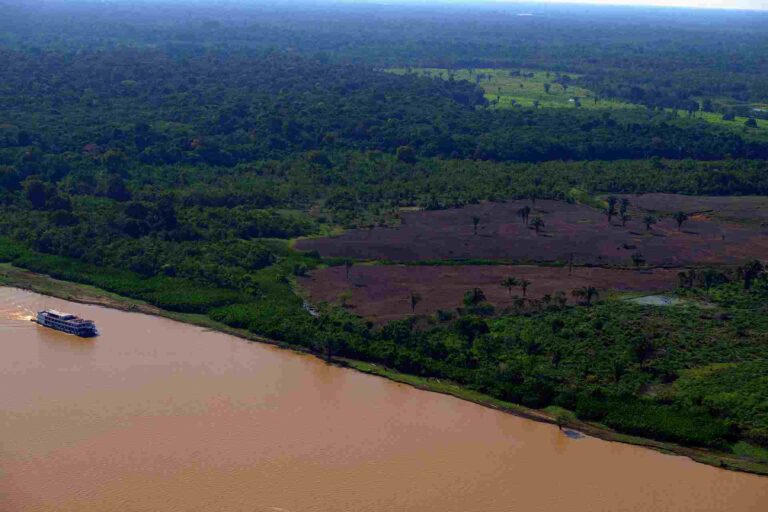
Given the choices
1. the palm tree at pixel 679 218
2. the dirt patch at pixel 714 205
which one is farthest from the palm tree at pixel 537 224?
the dirt patch at pixel 714 205

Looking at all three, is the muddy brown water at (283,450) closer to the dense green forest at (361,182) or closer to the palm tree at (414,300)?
the dense green forest at (361,182)

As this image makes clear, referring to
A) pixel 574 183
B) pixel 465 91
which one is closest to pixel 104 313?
pixel 574 183

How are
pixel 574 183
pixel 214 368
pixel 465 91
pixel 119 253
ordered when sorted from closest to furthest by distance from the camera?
pixel 214 368
pixel 119 253
pixel 574 183
pixel 465 91

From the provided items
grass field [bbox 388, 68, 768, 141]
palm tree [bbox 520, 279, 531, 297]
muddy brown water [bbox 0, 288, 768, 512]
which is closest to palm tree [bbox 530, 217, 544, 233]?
palm tree [bbox 520, 279, 531, 297]

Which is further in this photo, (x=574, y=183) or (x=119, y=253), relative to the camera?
(x=574, y=183)

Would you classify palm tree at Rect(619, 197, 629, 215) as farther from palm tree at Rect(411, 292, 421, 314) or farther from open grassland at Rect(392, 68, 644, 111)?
open grassland at Rect(392, 68, 644, 111)

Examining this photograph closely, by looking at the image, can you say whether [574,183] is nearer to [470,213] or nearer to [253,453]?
[470,213]

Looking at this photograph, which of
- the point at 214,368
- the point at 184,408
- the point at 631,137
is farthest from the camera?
the point at 631,137

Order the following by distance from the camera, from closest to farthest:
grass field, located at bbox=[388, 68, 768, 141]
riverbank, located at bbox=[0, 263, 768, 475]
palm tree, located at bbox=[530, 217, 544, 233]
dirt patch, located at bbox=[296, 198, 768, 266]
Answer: riverbank, located at bbox=[0, 263, 768, 475], dirt patch, located at bbox=[296, 198, 768, 266], palm tree, located at bbox=[530, 217, 544, 233], grass field, located at bbox=[388, 68, 768, 141]
